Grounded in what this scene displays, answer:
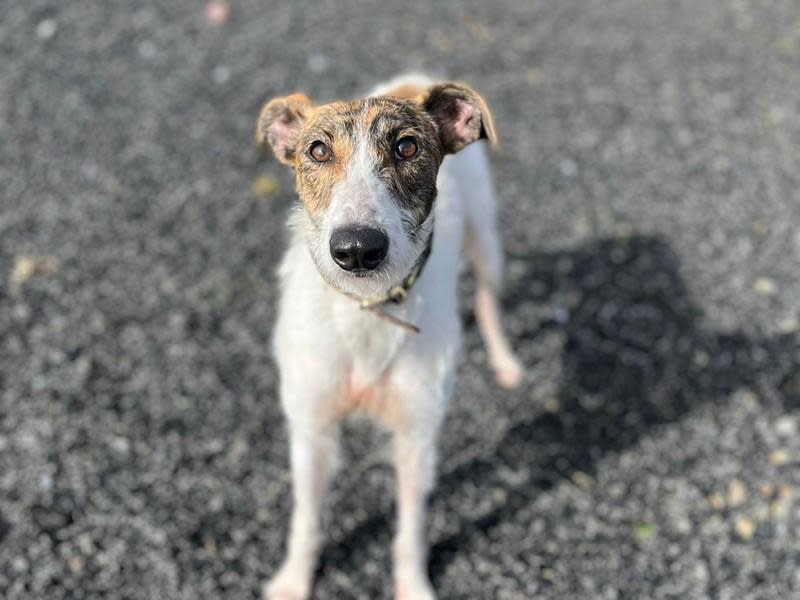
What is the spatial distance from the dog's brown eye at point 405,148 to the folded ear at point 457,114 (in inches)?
12.3

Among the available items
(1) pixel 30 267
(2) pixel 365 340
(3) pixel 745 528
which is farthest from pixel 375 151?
(1) pixel 30 267

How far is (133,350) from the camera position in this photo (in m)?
6.03

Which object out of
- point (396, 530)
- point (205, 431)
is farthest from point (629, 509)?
point (205, 431)

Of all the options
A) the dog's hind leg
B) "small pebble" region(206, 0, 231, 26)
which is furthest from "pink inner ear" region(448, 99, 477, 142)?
"small pebble" region(206, 0, 231, 26)

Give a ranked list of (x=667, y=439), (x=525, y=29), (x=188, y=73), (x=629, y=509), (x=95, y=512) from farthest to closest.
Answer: (x=525, y=29)
(x=188, y=73)
(x=667, y=439)
(x=629, y=509)
(x=95, y=512)

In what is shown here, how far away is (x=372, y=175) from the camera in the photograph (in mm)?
3139

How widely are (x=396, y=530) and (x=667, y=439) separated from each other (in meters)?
2.11

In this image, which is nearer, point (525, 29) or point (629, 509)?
point (629, 509)

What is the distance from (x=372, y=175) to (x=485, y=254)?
2.80m

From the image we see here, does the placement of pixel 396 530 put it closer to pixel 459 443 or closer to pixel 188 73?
pixel 459 443

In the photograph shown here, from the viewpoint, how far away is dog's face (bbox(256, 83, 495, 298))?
301cm

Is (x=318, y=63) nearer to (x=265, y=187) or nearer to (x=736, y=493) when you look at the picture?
(x=265, y=187)

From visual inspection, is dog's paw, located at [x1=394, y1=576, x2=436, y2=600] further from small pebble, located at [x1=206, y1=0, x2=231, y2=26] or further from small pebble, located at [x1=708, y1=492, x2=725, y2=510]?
small pebble, located at [x1=206, y1=0, x2=231, y2=26]

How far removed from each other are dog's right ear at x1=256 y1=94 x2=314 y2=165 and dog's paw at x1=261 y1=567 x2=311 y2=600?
255cm
